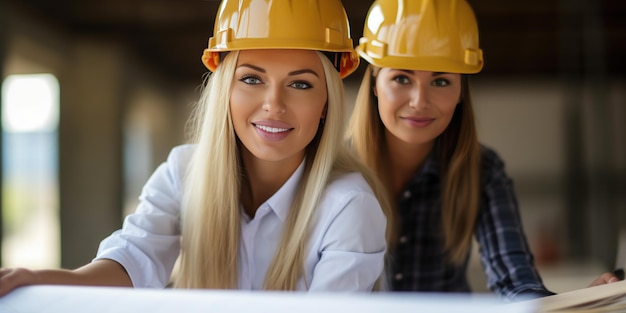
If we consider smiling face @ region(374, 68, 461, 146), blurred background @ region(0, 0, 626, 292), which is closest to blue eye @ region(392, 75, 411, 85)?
smiling face @ region(374, 68, 461, 146)

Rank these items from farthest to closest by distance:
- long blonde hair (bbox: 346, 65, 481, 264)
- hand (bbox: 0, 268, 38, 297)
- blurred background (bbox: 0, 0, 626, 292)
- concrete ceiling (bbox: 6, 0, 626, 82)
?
concrete ceiling (bbox: 6, 0, 626, 82)
blurred background (bbox: 0, 0, 626, 292)
long blonde hair (bbox: 346, 65, 481, 264)
hand (bbox: 0, 268, 38, 297)

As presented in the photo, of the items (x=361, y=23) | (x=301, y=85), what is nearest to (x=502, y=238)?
(x=301, y=85)

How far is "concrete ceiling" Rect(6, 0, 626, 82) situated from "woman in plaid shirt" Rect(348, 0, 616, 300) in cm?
651

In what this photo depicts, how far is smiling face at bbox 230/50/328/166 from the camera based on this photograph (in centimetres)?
180

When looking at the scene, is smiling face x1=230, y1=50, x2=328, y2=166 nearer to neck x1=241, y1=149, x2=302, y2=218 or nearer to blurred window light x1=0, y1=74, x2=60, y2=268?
neck x1=241, y1=149, x2=302, y2=218

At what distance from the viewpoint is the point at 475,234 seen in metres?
2.44

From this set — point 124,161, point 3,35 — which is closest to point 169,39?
point 124,161

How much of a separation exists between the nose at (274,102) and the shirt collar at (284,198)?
0.27 m

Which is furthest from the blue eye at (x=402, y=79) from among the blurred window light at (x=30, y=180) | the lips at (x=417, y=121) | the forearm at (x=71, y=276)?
the blurred window light at (x=30, y=180)

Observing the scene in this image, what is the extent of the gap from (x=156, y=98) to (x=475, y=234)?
13295 mm

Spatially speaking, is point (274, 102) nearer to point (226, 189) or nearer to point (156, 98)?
point (226, 189)

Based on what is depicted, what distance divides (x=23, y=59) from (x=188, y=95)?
744cm

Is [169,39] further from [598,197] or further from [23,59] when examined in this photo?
[598,197]

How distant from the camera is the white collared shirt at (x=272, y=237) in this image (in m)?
1.75
